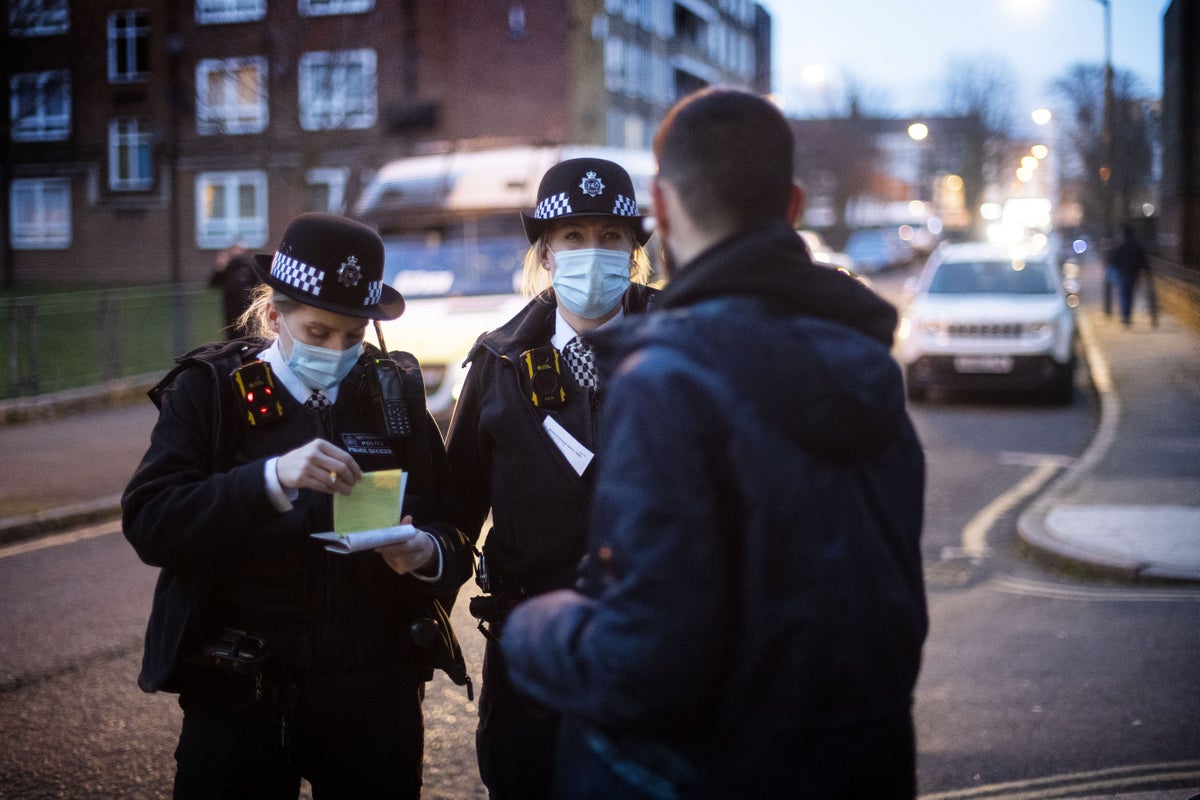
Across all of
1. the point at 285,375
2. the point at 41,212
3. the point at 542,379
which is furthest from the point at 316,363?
the point at 41,212

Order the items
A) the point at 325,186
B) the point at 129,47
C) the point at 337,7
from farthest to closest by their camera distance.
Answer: the point at 325,186, the point at 129,47, the point at 337,7

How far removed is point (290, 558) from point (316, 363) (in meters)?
0.46

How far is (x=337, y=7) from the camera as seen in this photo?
26.3m

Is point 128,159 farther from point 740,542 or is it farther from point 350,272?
point 740,542

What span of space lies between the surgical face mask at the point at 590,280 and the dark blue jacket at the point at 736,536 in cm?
154

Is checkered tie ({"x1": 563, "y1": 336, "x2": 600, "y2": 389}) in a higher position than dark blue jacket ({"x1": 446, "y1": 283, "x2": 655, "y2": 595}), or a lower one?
higher

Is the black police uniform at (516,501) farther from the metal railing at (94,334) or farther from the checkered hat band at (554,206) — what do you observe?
the metal railing at (94,334)

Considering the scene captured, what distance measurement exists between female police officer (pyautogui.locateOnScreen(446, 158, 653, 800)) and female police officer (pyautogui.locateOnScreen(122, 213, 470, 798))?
16 centimetres

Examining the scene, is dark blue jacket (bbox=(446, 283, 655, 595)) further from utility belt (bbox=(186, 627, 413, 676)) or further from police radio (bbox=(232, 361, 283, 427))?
police radio (bbox=(232, 361, 283, 427))

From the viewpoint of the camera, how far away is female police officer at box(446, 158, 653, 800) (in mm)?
3055

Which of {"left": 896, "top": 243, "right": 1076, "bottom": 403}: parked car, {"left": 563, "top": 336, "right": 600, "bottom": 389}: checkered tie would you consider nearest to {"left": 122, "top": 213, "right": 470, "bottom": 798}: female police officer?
{"left": 563, "top": 336, "right": 600, "bottom": 389}: checkered tie

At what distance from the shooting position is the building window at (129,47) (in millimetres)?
36888

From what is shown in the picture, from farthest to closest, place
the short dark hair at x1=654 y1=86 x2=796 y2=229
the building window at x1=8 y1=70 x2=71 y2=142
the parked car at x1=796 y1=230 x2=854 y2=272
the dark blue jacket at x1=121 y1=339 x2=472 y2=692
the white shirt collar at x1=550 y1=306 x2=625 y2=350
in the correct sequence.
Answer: the building window at x1=8 y1=70 x2=71 y2=142 → the white shirt collar at x1=550 y1=306 x2=625 y2=350 → the dark blue jacket at x1=121 y1=339 x2=472 y2=692 → the parked car at x1=796 y1=230 x2=854 y2=272 → the short dark hair at x1=654 y1=86 x2=796 y2=229

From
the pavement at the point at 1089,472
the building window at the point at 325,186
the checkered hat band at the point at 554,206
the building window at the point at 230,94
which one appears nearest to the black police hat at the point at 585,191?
the checkered hat band at the point at 554,206
